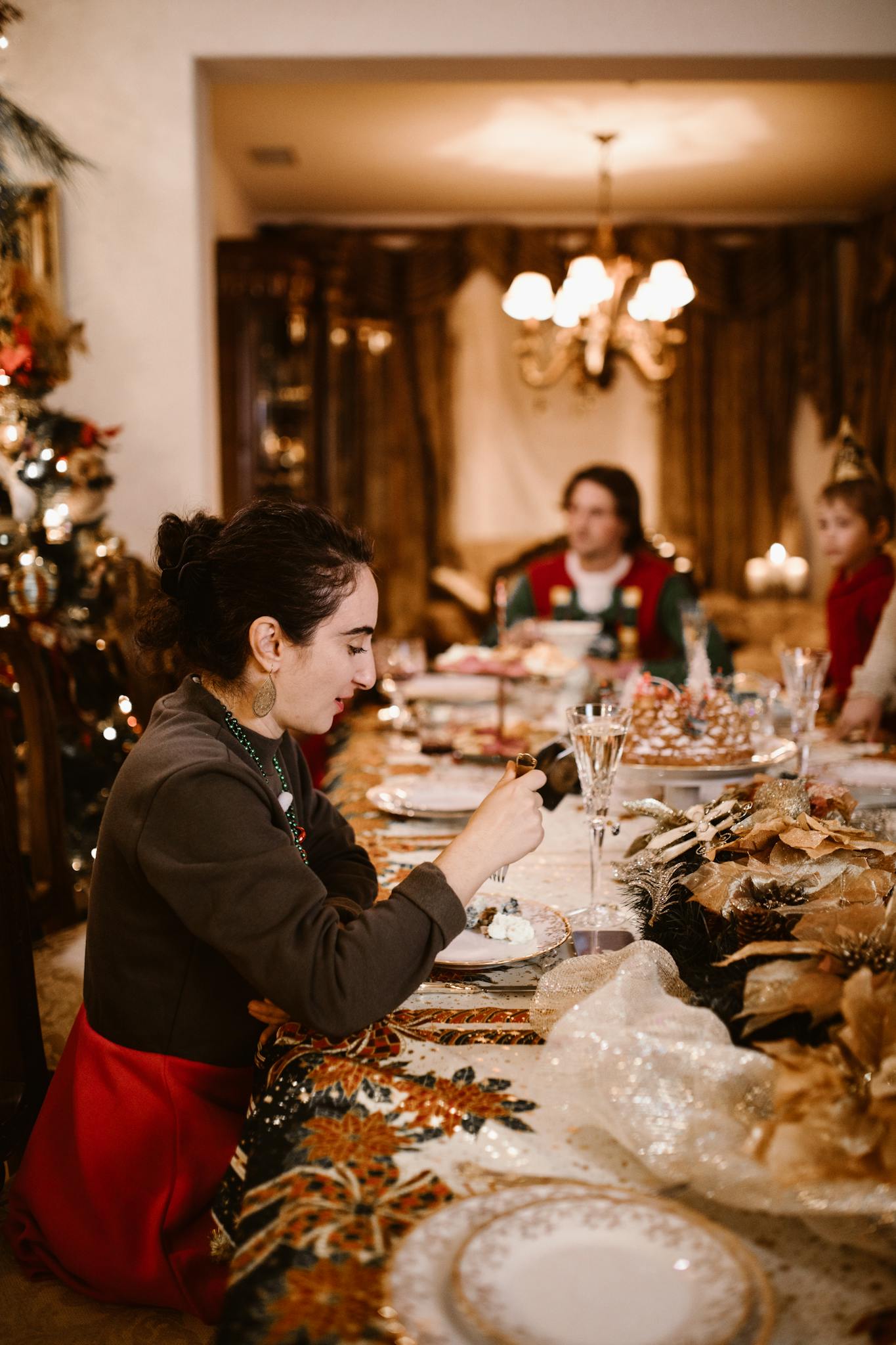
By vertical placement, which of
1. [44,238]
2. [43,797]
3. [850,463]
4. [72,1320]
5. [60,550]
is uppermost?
[44,238]

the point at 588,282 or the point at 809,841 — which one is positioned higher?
the point at 588,282

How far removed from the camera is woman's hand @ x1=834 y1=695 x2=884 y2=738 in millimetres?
2355

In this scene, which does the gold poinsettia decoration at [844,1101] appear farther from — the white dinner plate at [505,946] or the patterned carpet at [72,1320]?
the patterned carpet at [72,1320]

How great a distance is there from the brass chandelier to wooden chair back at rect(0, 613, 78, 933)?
3.54 meters

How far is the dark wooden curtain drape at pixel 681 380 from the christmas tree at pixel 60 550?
3580mm

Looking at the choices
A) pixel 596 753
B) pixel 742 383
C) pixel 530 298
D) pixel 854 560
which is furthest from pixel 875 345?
pixel 596 753

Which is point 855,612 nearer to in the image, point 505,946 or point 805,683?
point 805,683

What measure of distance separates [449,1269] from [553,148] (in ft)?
19.0

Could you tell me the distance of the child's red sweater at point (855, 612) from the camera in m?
2.94

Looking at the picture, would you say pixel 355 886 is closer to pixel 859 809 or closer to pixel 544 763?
pixel 544 763

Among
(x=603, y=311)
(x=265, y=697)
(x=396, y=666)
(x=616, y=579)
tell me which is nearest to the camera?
(x=265, y=697)

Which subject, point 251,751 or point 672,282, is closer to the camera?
point 251,751

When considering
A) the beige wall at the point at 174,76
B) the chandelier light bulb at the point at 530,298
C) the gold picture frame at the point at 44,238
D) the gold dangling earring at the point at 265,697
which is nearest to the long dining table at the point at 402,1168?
the gold dangling earring at the point at 265,697

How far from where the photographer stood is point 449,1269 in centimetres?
65
